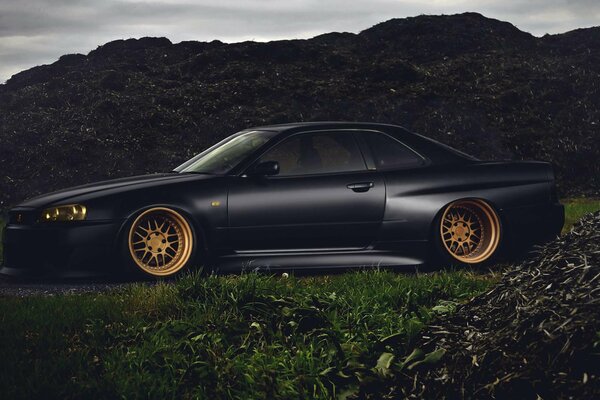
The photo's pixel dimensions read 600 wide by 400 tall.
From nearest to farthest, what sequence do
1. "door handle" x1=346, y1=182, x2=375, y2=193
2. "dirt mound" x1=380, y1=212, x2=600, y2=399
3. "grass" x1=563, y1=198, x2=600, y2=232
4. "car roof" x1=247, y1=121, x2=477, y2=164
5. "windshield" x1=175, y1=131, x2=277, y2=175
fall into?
"dirt mound" x1=380, y1=212, x2=600, y2=399 → "door handle" x1=346, y1=182, x2=375, y2=193 → "windshield" x1=175, y1=131, x2=277, y2=175 → "car roof" x1=247, y1=121, x2=477, y2=164 → "grass" x1=563, y1=198, x2=600, y2=232

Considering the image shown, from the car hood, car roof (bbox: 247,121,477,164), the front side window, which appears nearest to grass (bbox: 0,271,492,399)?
the car hood

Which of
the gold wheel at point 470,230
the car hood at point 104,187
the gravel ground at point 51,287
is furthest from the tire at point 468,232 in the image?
the gravel ground at point 51,287

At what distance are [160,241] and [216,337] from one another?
261 centimetres

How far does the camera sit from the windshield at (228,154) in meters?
8.62

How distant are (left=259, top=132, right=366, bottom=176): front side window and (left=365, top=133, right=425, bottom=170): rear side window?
17 centimetres

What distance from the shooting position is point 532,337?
419 centimetres

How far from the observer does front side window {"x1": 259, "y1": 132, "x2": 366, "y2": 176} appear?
→ 8562 mm

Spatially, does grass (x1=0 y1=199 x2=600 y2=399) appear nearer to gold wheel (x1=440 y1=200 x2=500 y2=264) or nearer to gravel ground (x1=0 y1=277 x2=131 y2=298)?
gravel ground (x1=0 y1=277 x2=131 y2=298)

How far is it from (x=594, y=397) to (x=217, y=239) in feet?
15.5

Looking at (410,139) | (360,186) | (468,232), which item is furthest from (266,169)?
(468,232)

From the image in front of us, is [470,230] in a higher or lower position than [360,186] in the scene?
lower

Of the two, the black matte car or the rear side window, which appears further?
the rear side window

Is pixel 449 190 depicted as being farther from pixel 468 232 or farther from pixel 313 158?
pixel 313 158

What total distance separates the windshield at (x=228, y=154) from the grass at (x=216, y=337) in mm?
1970
